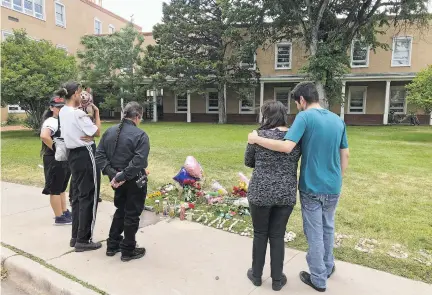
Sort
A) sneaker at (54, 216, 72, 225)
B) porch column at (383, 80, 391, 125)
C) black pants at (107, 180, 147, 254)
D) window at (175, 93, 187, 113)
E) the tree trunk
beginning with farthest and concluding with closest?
1. window at (175, 93, 187, 113)
2. the tree trunk
3. porch column at (383, 80, 391, 125)
4. sneaker at (54, 216, 72, 225)
5. black pants at (107, 180, 147, 254)

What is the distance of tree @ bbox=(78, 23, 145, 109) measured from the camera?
22.4 meters

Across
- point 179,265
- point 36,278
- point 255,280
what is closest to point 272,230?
point 255,280

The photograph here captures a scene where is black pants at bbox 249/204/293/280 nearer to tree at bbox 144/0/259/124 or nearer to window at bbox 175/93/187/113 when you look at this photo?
tree at bbox 144/0/259/124

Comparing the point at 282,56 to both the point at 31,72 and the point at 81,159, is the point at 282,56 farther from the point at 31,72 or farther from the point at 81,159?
the point at 81,159

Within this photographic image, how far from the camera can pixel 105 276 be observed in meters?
3.28

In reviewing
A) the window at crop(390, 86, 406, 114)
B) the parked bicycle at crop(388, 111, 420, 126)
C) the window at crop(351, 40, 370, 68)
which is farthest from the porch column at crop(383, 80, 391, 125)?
the window at crop(351, 40, 370, 68)

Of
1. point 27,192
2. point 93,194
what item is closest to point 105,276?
point 93,194

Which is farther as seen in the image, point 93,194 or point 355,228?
point 355,228

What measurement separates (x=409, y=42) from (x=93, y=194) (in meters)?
24.5

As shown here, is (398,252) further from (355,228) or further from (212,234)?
(212,234)

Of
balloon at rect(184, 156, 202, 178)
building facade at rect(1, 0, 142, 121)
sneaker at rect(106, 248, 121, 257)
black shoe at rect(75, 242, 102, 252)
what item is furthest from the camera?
building facade at rect(1, 0, 142, 121)

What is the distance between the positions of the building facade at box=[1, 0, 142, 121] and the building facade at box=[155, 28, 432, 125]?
11.5 m

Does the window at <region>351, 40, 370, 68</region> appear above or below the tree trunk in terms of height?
above

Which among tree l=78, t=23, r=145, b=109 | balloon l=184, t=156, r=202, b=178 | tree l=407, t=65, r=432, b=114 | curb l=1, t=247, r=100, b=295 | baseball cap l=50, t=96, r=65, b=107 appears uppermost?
tree l=78, t=23, r=145, b=109
